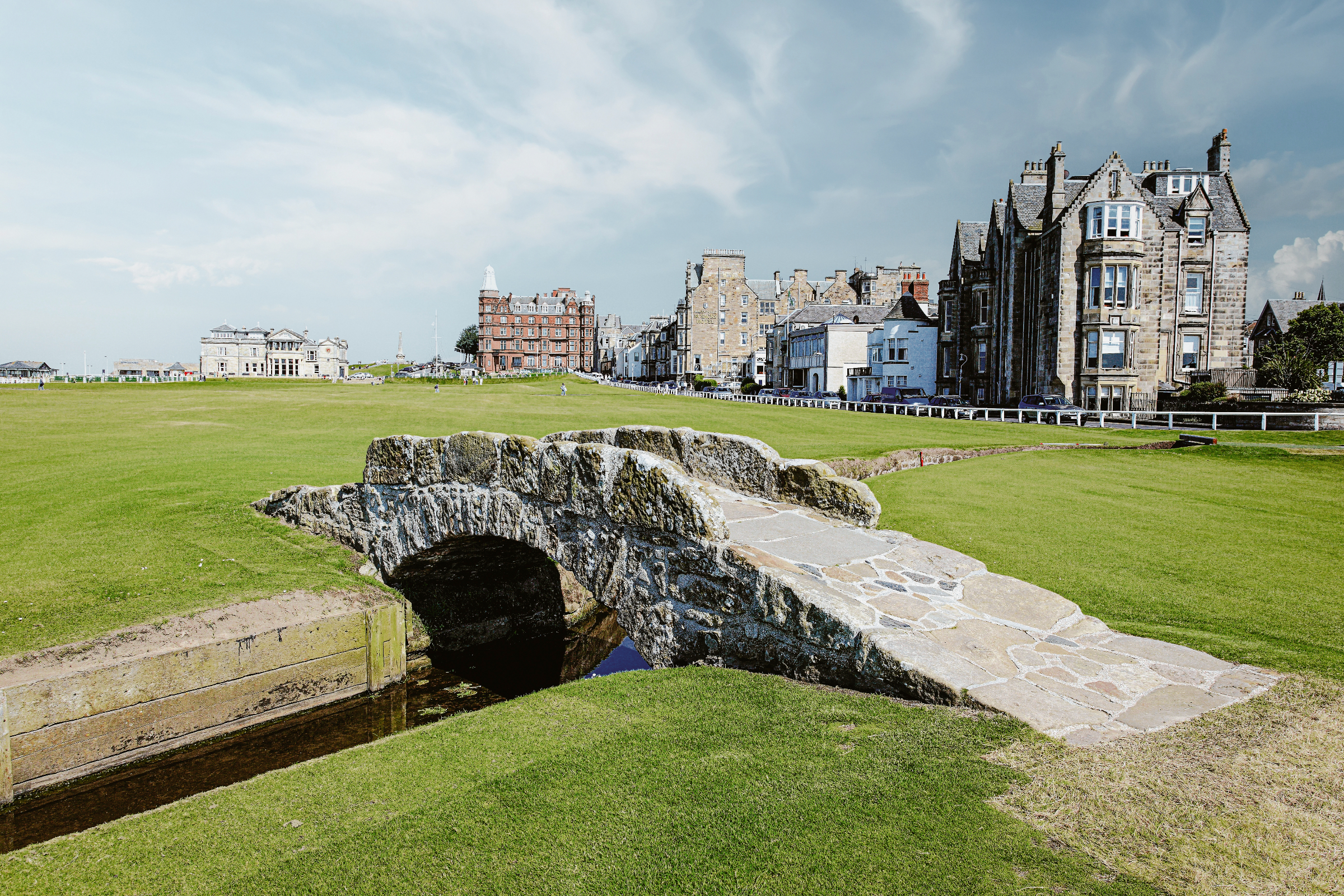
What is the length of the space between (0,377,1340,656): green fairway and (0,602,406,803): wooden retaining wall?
37.7 inches

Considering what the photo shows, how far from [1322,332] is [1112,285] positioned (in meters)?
33.8

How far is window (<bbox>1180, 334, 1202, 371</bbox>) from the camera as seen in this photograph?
47.2 meters

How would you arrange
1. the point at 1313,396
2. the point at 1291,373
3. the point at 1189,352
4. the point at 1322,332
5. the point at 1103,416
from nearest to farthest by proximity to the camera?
the point at 1313,396, the point at 1103,416, the point at 1291,373, the point at 1189,352, the point at 1322,332

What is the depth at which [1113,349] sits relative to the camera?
42.9m

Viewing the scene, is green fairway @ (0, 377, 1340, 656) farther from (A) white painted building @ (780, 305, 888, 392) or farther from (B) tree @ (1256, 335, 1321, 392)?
(A) white painted building @ (780, 305, 888, 392)

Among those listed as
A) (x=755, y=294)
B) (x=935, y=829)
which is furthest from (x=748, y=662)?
(x=755, y=294)

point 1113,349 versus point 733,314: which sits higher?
point 733,314

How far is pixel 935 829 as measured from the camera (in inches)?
145

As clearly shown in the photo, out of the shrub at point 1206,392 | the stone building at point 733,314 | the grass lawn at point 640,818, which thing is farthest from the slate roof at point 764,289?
the grass lawn at point 640,818

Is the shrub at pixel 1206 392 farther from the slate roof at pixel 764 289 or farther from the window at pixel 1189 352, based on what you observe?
the slate roof at pixel 764 289

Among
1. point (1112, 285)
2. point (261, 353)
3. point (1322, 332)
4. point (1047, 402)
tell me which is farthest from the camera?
point (261, 353)

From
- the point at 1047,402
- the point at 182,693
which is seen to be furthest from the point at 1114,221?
the point at 182,693

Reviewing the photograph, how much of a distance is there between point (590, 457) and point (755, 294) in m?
96.0

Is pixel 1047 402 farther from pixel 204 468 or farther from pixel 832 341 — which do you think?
pixel 204 468
